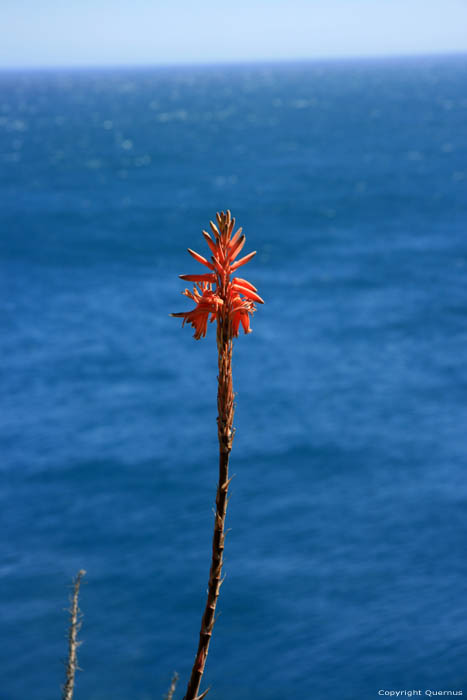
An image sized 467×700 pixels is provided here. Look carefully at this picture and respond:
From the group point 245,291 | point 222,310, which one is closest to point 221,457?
point 222,310

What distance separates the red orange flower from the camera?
479 cm

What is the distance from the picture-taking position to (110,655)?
4434 centimetres

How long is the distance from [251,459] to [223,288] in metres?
60.0

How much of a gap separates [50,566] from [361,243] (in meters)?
73.4

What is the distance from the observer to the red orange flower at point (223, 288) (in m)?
4.79

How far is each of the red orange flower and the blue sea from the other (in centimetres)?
30

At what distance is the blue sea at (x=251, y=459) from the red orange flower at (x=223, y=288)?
0.98 feet

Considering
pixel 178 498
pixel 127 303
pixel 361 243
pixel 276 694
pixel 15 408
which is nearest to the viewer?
pixel 276 694

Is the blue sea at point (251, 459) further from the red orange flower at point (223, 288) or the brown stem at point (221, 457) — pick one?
the brown stem at point (221, 457)

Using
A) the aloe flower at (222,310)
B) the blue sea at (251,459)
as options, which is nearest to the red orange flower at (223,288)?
the aloe flower at (222,310)

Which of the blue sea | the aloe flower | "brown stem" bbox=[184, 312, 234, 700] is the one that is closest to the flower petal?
the aloe flower

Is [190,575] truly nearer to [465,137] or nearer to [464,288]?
[464,288]

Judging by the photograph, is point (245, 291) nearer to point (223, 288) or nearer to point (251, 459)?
point (223, 288)

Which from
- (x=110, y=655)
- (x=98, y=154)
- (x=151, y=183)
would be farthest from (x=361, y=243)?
(x=98, y=154)
